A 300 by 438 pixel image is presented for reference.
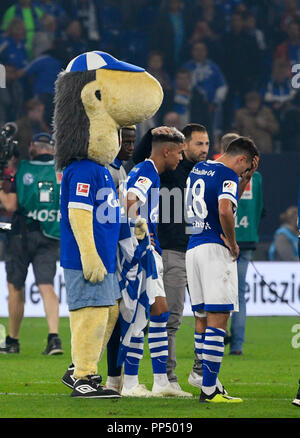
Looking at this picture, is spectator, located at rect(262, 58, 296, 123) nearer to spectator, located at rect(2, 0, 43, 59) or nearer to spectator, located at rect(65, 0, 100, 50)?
spectator, located at rect(65, 0, 100, 50)

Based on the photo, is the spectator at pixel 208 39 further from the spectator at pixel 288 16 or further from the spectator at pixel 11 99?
the spectator at pixel 11 99

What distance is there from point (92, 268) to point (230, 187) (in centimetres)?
110

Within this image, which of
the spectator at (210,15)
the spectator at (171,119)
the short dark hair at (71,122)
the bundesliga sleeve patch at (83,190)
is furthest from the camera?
the spectator at (210,15)

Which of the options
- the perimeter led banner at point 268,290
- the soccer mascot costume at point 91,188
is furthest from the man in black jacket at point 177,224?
the perimeter led banner at point 268,290

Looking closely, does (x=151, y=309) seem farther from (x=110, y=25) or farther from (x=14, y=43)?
(x=110, y=25)

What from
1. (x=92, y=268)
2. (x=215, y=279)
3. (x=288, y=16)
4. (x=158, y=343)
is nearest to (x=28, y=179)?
(x=158, y=343)

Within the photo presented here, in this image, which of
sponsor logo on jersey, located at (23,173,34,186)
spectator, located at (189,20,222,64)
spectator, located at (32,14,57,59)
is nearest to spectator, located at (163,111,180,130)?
spectator, located at (189,20,222,64)

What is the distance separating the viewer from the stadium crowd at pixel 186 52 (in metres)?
18.1

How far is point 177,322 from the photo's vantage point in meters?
8.62

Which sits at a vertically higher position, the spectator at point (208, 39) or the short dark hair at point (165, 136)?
the spectator at point (208, 39)

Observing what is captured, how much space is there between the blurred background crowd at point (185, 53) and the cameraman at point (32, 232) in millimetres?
6436

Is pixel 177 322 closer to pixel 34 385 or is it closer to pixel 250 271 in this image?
pixel 34 385

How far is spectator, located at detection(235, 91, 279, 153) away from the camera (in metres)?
18.1
